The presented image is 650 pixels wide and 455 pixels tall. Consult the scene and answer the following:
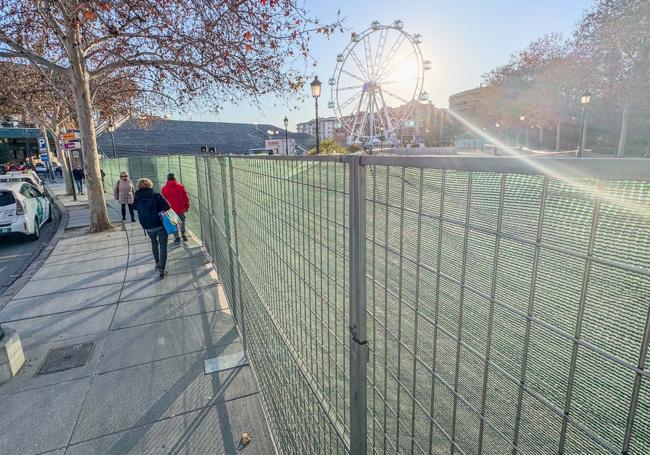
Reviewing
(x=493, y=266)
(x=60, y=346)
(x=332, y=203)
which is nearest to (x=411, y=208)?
(x=493, y=266)

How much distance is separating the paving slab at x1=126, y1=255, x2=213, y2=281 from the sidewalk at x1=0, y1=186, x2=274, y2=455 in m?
0.05

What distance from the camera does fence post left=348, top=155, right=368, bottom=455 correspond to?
1.30 metres

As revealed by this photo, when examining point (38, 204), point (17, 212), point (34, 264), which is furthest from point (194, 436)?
point (38, 204)

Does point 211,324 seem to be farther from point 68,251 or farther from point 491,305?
point 68,251

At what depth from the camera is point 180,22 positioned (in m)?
8.89

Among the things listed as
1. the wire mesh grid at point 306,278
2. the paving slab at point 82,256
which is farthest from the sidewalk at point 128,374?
the paving slab at point 82,256

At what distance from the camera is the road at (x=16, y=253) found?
7.10 m

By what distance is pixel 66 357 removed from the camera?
3961 millimetres

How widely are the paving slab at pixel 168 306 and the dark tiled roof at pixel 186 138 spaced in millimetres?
48144

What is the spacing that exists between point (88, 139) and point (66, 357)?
25.6ft

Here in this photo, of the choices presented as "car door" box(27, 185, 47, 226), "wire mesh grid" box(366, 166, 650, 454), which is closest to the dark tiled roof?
"car door" box(27, 185, 47, 226)

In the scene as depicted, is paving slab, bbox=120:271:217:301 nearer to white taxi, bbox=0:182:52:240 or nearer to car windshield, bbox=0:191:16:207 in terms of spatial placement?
white taxi, bbox=0:182:52:240

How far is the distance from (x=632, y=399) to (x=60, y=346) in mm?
5091

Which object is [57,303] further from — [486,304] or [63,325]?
[486,304]
